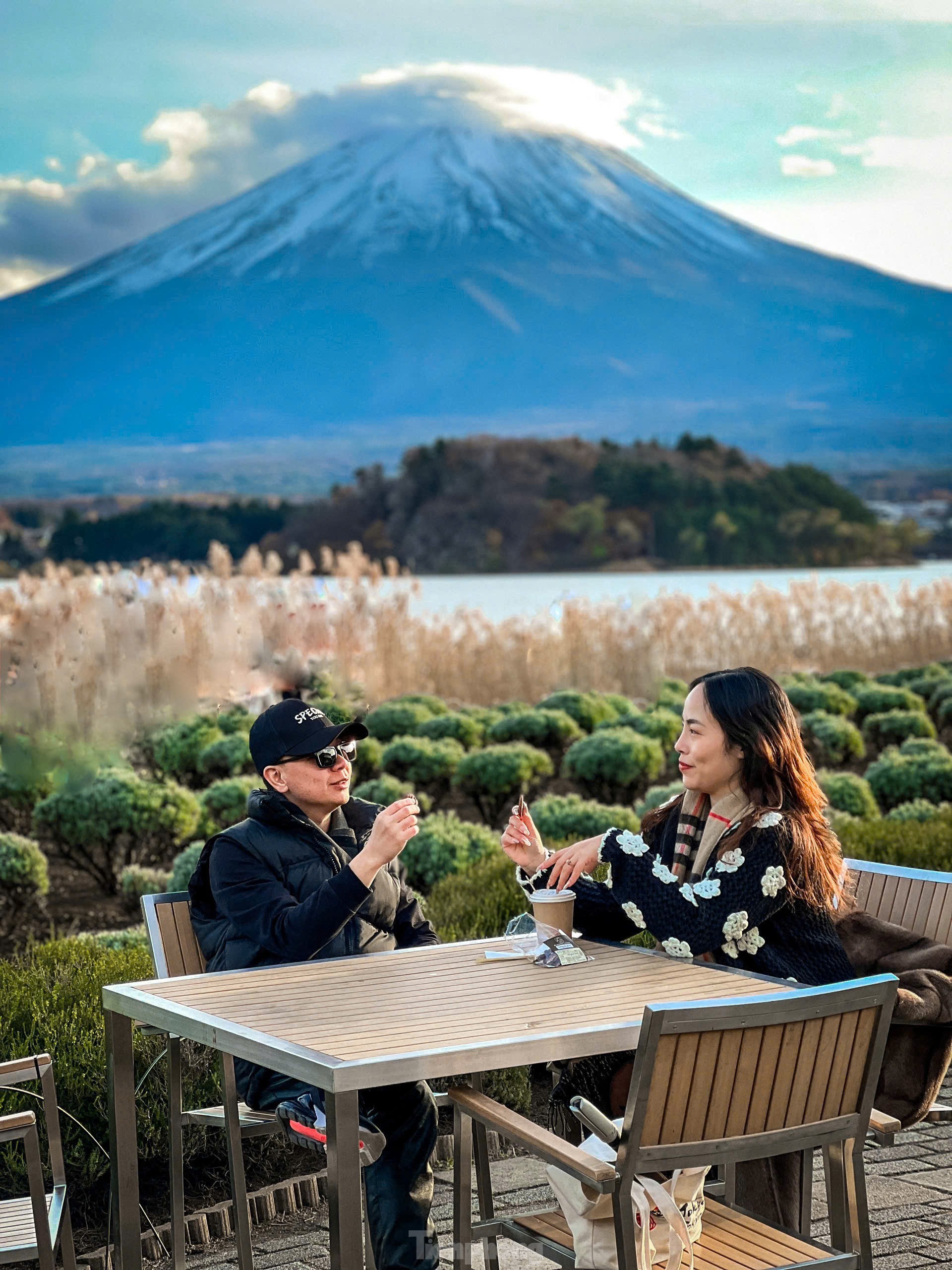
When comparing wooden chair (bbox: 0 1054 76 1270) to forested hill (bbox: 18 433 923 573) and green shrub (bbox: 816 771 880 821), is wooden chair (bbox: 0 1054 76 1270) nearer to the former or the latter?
green shrub (bbox: 816 771 880 821)

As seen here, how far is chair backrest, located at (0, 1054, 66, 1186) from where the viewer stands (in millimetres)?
2738

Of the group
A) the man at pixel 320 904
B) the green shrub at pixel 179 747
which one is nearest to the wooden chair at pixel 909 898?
the man at pixel 320 904

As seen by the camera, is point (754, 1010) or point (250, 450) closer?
point (754, 1010)

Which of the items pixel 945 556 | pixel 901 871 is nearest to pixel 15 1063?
pixel 901 871

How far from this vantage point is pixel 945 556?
72312 mm

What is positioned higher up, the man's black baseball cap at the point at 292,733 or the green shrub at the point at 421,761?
the man's black baseball cap at the point at 292,733

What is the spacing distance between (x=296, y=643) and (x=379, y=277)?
13543cm

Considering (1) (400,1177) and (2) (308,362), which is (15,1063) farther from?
(2) (308,362)

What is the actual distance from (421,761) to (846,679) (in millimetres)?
5562

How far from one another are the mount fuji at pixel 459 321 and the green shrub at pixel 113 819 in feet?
400

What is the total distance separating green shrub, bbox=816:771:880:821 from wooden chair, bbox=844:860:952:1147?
4.63m

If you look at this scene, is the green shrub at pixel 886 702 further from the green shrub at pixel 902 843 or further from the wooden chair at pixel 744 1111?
the wooden chair at pixel 744 1111

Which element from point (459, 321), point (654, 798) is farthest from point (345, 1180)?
point (459, 321)

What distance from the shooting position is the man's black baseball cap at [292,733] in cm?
336
